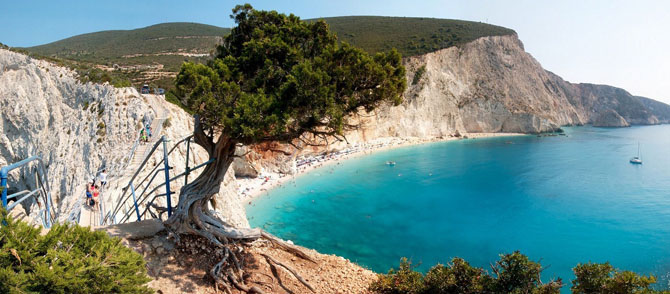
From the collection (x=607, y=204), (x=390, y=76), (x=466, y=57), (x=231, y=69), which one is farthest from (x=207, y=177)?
(x=466, y=57)

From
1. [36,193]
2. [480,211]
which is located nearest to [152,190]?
[36,193]

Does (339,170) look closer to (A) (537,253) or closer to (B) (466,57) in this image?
(A) (537,253)

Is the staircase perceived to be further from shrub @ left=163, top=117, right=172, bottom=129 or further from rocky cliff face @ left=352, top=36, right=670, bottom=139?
rocky cliff face @ left=352, top=36, right=670, bottom=139

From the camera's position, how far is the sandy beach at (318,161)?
1333 inches

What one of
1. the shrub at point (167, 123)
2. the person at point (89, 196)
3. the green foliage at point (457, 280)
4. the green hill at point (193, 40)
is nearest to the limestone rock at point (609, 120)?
the green hill at point (193, 40)

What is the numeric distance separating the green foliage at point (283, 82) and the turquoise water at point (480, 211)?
1445 centimetres

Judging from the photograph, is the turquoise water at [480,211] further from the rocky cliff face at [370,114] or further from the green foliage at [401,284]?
the green foliage at [401,284]

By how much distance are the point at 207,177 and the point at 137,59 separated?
62.1m

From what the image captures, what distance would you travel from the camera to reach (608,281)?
5551mm

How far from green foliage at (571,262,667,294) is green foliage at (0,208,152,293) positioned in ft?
23.7

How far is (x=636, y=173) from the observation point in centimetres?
4675

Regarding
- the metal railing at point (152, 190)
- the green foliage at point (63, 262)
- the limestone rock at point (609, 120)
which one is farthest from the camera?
the limestone rock at point (609, 120)

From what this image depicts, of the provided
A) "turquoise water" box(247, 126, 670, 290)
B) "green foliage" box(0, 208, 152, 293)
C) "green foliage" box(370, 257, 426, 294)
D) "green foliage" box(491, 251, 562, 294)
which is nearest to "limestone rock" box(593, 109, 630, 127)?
"turquoise water" box(247, 126, 670, 290)

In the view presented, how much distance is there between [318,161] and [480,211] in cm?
2406
